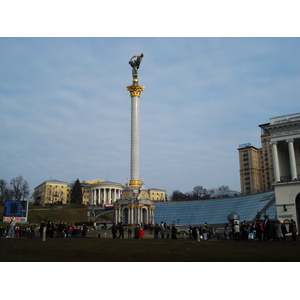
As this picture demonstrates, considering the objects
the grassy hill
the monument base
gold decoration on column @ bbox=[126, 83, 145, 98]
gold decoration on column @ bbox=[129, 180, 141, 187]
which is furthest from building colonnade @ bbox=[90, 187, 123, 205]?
gold decoration on column @ bbox=[126, 83, 145, 98]

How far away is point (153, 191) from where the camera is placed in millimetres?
154375

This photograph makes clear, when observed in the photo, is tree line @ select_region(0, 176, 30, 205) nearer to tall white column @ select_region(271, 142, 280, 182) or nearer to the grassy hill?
the grassy hill

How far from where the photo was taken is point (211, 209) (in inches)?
3046

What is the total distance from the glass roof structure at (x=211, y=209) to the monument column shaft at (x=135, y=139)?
22.0 meters

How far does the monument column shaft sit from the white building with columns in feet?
81.9

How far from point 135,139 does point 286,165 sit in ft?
87.4

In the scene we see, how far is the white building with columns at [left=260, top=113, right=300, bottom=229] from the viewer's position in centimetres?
3772

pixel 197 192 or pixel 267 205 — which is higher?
pixel 197 192

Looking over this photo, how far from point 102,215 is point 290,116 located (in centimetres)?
7566

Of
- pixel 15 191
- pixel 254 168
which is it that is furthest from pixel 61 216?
pixel 254 168

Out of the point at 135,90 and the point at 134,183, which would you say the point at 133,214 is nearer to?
the point at 134,183

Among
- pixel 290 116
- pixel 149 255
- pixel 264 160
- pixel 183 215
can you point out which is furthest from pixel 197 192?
pixel 149 255

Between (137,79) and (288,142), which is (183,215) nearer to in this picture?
(137,79)
